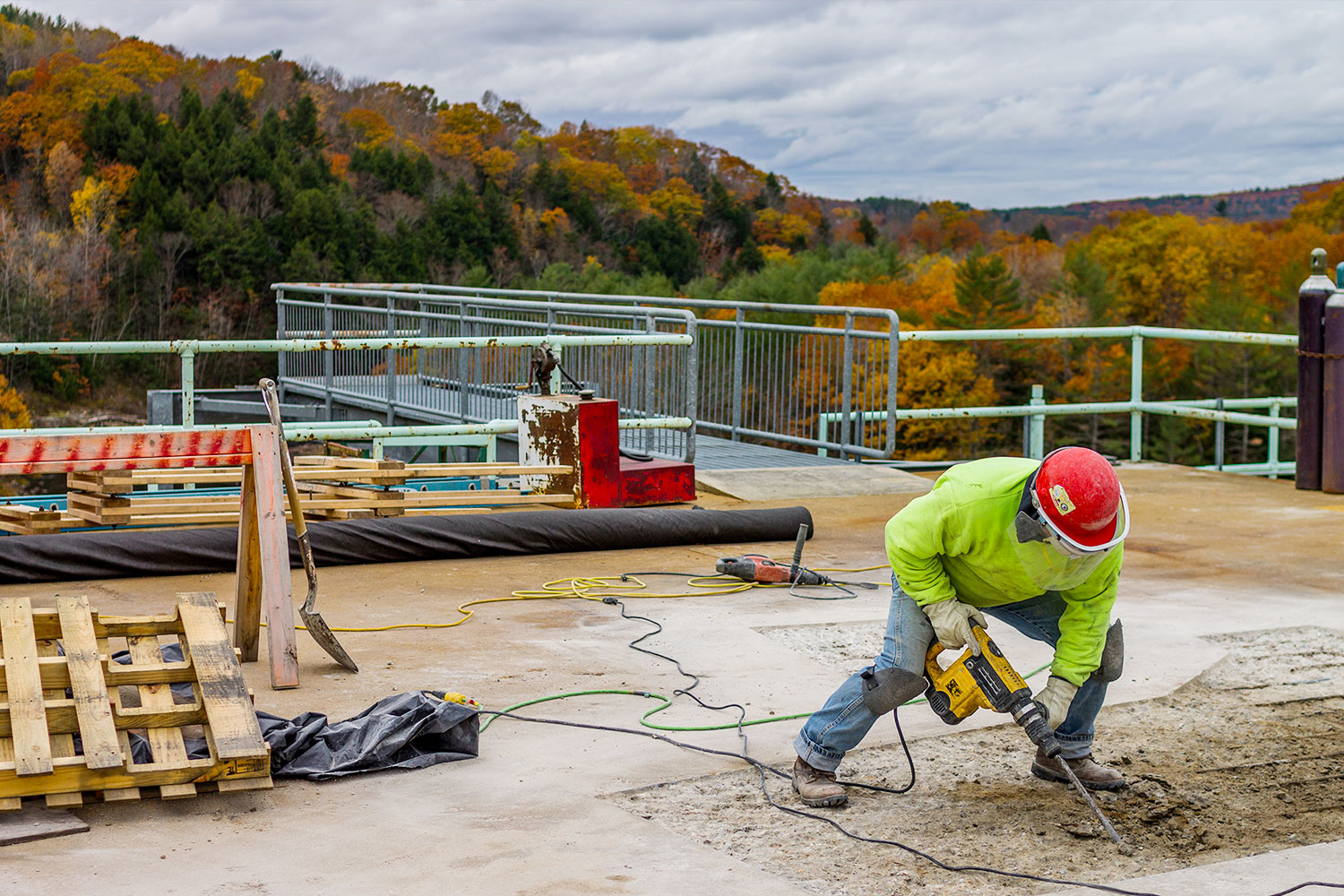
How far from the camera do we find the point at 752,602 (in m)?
7.49

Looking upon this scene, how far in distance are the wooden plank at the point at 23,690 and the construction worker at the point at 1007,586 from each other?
94.7 inches

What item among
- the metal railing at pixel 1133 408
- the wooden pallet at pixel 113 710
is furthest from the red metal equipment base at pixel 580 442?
the wooden pallet at pixel 113 710

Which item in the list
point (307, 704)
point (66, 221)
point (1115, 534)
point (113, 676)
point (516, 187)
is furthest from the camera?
point (516, 187)

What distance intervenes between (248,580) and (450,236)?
227ft

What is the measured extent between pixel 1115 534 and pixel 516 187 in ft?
264

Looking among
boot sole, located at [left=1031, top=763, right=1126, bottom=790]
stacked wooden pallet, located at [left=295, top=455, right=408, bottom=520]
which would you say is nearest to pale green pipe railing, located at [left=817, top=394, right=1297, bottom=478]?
stacked wooden pallet, located at [left=295, top=455, right=408, bottom=520]

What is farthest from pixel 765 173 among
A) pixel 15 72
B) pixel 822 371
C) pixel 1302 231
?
pixel 822 371

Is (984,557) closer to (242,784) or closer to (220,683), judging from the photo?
(242,784)

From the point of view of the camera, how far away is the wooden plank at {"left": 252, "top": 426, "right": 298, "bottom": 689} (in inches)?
222

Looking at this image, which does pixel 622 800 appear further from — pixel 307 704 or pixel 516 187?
pixel 516 187

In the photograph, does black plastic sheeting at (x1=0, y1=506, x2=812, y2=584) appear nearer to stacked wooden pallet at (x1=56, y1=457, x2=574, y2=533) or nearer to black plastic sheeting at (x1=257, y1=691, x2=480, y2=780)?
stacked wooden pallet at (x1=56, y1=457, x2=574, y2=533)

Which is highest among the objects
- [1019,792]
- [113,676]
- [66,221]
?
[66,221]

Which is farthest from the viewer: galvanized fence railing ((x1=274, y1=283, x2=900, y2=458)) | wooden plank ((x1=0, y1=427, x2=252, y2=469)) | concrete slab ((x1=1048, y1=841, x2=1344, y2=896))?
galvanized fence railing ((x1=274, y1=283, x2=900, y2=458))

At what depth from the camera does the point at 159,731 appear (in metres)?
4.59
